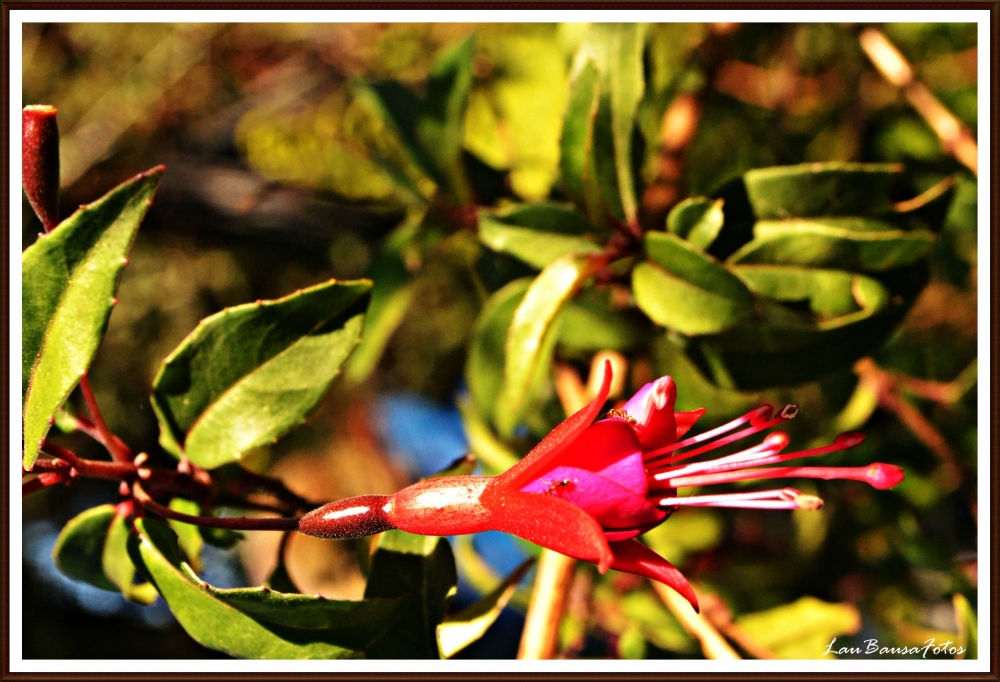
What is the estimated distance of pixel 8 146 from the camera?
1.81ft

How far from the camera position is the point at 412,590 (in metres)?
0.52

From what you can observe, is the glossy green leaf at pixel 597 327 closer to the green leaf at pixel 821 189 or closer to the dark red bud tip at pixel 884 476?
the green leaf at pixel 821 189

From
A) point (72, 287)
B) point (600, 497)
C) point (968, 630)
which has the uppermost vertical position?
point (72, 287)

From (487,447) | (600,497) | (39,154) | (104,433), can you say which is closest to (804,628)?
(487,447)

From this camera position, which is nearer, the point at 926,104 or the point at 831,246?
the point at 831,246

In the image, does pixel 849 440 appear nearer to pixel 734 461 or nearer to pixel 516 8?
pixel 734 461

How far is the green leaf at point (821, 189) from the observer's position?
59 cm

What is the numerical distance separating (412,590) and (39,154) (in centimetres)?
33

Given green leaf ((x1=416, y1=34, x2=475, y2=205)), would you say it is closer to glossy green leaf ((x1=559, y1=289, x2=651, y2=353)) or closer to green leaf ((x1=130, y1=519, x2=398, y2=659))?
glossy green leaf ((x1=559, y1=289, x2=651, y2=353))

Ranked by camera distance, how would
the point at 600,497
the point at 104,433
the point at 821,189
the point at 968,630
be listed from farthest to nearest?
the point at 968,630 < the point at 821,189 < the point at 104,433 < the point at 600,497

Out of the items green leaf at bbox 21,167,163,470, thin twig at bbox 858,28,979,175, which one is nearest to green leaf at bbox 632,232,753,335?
green leaf at bbox 21,167,163,470

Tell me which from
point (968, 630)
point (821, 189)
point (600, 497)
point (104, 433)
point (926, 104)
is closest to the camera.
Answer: point (600, 497)

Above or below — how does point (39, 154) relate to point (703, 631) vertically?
above

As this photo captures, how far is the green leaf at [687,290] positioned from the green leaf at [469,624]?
0.24m
